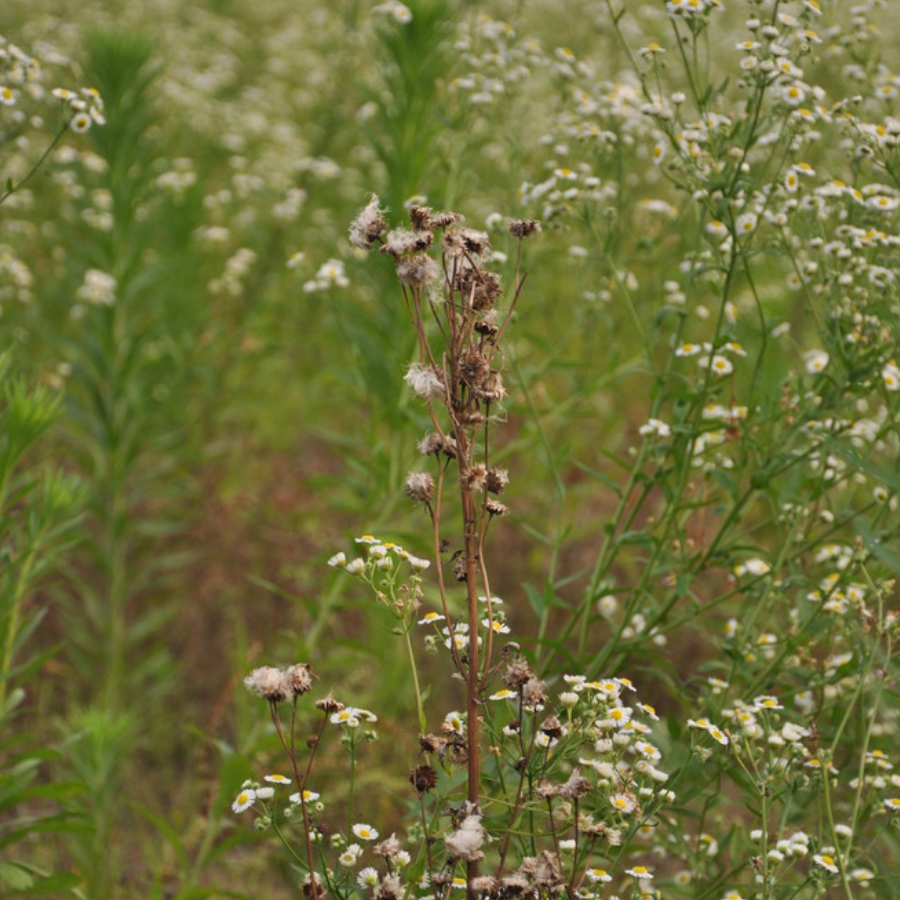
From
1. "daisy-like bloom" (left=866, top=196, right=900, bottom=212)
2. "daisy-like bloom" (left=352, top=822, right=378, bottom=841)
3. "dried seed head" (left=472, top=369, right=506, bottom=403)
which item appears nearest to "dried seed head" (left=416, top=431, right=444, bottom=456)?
"dried seed head" (left=472, top=369, right=506, bottom=403)

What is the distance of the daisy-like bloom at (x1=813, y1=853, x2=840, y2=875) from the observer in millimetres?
2155

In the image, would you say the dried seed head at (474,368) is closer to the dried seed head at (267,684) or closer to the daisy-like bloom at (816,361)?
the dried seed head at (267,684)

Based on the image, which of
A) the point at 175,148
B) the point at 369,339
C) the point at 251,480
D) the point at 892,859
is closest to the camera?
the point at 892,859

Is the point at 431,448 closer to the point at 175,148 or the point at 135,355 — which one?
the point at 135,355

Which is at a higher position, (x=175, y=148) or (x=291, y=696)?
(x=291, y=696)

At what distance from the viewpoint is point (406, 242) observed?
1876 mm

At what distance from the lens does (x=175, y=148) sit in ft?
23.4

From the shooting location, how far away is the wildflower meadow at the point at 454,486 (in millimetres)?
2160

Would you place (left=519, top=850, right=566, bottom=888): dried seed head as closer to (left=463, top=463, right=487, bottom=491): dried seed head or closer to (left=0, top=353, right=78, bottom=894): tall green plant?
(left=463, top=463, right=487, bottom=491): dried seed head

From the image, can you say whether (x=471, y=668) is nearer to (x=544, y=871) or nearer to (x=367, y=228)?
(x=544, y=871)

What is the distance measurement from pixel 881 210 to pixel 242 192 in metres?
3.65

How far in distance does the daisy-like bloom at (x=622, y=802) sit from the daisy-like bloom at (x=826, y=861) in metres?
0.37

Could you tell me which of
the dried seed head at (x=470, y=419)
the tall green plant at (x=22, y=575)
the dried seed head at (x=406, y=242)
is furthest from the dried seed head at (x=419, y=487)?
the tall green plant at (x=22, y=575)

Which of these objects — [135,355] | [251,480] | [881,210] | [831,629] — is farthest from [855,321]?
[251,480]
